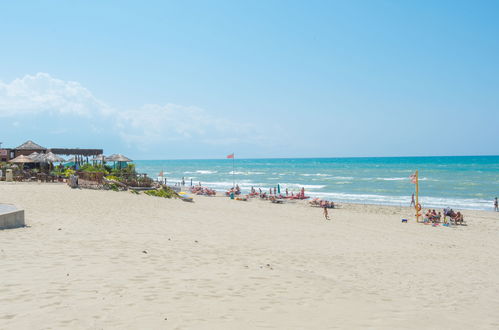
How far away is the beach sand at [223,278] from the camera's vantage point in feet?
15.8

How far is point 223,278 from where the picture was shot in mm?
6609

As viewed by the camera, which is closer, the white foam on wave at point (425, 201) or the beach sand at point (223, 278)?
the beach sand at point (223, 278)

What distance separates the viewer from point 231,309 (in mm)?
5148

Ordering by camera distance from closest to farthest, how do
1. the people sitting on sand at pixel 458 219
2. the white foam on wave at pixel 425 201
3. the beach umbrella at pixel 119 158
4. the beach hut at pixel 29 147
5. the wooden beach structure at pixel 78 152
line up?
the people sitting on sand at pixel 458 219 → the beach umbrella at pixel 119 158 → the white foam on wave at pixel 425 201 → the wooden beach structure at pixel 78 152 → the beach hut at pixel 29 147

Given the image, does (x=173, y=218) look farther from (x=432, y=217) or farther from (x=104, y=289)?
(x=432, y=217)

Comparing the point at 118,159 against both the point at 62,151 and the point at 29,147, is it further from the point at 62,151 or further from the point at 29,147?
the point at 29,147

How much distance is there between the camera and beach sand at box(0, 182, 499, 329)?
480 cm

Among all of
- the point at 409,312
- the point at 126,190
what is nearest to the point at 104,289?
the point at 409,312

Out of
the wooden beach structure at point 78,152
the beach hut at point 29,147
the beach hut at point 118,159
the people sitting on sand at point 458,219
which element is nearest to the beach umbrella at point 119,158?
the beach hut at point 118,159

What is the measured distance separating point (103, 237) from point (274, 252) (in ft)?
13.7

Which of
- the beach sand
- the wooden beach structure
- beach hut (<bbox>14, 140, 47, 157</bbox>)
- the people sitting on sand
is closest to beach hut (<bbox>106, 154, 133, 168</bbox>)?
the wooden beach structure

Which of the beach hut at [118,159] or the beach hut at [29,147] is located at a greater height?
the beach hut at [29,147]

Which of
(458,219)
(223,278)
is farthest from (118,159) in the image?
(223,278)

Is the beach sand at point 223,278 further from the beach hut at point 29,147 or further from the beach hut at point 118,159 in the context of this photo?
the beach hut at point 29,147
